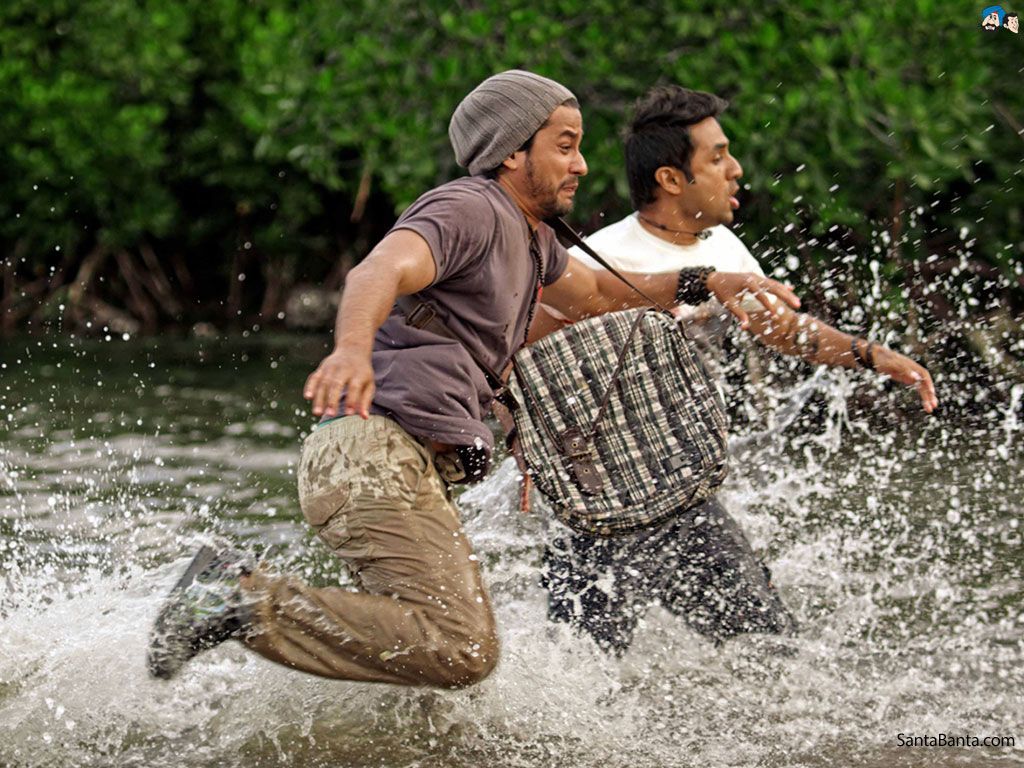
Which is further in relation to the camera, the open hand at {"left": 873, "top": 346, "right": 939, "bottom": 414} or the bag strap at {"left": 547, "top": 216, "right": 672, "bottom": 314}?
the open hand at {"left": 873, "top": 346, "right": 939, "bottom": 414}

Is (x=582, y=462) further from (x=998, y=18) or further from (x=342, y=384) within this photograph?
(x=998, y=18)

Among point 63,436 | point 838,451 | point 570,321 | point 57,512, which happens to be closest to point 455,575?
point 570,321

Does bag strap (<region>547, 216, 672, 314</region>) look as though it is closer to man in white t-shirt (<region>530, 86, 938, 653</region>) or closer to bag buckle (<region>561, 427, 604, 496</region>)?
man in white t-shirt (<region>530, 86, 938, 653</region>)

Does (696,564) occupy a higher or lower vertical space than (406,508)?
lower

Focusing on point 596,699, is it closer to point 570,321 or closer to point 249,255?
point 570,321

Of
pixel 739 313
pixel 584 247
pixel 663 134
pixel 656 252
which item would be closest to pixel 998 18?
pixel 663 134

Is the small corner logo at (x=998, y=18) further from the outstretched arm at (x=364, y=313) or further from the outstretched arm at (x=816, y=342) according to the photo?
the outstretched arm at (x=364, y=313)

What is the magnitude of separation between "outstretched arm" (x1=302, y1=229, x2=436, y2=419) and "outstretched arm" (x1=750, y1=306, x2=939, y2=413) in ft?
4.76

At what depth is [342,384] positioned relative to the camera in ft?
11.4

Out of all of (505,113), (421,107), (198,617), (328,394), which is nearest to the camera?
(328,394)

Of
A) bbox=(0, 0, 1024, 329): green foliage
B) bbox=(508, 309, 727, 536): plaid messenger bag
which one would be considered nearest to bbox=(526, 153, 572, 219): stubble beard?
bbox=(508, 309, 727, 536): plaid messenger bag

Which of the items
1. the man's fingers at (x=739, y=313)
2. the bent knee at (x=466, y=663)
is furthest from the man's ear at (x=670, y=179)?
the bent knee at (x=466, y=663)

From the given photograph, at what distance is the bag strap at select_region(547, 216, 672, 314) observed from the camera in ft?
14.8

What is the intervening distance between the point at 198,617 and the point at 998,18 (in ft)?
22.4
